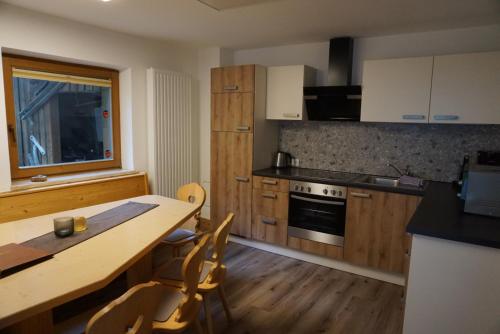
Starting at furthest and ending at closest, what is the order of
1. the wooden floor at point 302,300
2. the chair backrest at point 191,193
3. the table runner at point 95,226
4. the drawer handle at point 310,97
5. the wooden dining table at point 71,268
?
the drawer handle at point 310,97 < the chair backrest at point 191,193 < the wooden floor at point 302,300 < the table runner at point 95,226 < the wooden dining table at point 71,268

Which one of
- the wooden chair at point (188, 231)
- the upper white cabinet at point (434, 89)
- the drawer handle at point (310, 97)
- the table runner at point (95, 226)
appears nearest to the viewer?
the table runner at point (95, 226)

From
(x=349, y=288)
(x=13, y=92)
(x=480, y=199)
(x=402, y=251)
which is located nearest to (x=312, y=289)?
(x=349, y=288)

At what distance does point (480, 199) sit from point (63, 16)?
3.37 metres

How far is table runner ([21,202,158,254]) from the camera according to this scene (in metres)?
1.78

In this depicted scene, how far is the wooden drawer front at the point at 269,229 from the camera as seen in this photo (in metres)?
3.55

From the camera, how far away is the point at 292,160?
13.1 feet

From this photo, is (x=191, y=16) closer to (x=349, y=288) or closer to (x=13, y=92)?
(x=13, y=92)

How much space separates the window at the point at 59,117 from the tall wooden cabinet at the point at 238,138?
1096mm

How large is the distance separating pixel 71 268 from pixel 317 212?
234 centimetres

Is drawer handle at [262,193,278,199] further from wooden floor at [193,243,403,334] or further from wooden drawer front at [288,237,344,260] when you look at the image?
wooden floor at [193,243,403,334]

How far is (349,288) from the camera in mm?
2988

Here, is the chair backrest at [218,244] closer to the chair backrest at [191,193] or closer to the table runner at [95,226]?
the table runner at [95,226]

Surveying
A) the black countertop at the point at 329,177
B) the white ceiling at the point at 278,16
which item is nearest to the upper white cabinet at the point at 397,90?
the white ceiling at the point at 278,16

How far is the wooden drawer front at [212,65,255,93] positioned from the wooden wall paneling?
130 cm
